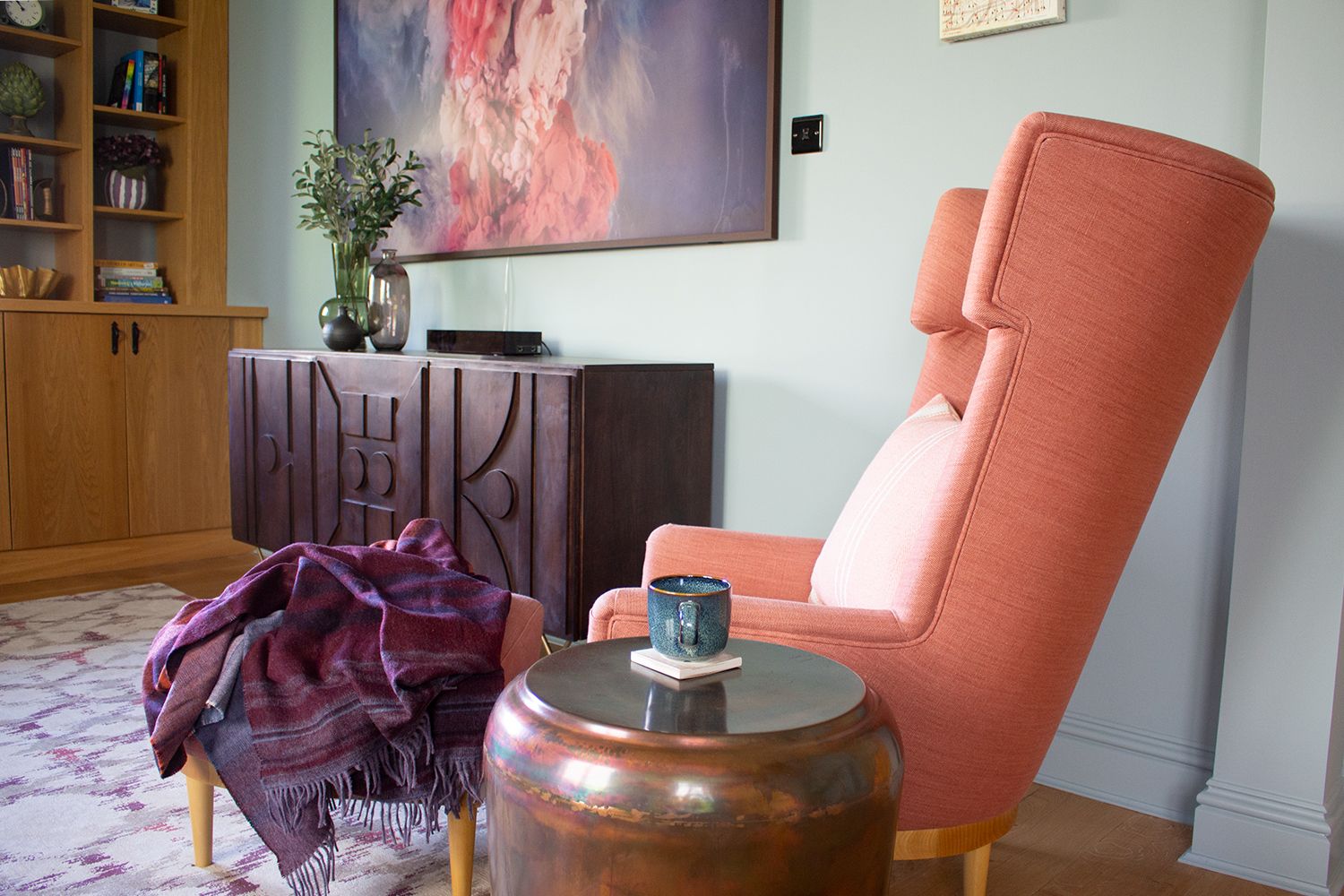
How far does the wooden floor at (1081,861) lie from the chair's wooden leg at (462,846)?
673mm

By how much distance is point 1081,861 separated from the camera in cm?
182

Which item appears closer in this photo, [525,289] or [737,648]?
[737,648]

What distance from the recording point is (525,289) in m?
3.22

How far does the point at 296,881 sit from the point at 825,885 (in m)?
1.05

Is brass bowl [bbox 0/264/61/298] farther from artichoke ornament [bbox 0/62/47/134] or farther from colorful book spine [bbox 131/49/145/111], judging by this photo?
colorful book spine [bbox 131/49/145/111]

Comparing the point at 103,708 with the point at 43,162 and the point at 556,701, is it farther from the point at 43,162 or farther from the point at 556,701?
the point at 43,162

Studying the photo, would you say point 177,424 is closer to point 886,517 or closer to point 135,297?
point 135,297

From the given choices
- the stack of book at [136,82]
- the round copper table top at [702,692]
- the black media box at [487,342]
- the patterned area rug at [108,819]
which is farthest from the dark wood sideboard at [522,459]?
the stack of book at [136,82]

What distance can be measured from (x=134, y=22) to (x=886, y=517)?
153 inches

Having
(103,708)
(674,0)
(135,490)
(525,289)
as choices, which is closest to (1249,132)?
(674,0)

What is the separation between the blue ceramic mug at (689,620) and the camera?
1131 mm

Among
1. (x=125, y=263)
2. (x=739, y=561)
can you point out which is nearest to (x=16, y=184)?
(x=125, y=263)

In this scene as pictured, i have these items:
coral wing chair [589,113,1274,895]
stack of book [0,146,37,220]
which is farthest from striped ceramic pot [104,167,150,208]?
coral wing chair [589,113,1274,895]

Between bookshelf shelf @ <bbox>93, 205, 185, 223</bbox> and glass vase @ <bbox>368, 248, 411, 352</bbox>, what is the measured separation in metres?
1.34
